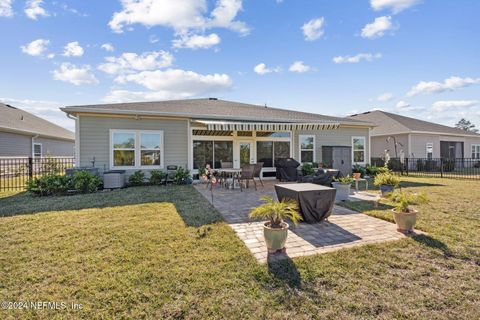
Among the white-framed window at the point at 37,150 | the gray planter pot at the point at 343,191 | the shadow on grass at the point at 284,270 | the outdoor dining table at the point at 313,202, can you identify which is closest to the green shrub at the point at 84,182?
the outdoor dining table at the point at 313,202

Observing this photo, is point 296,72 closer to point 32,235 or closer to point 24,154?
point 32,235

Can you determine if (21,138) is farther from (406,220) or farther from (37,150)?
(406,220)

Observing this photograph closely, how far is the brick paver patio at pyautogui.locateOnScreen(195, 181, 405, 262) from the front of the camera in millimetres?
4566

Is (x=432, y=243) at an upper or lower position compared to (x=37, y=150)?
lower

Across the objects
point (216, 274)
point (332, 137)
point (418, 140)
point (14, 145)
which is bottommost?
point (216, 274)

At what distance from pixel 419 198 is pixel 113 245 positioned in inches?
259

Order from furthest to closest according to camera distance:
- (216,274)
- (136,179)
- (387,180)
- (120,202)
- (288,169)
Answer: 1. (288,169)
2. (136,179)
3. (120,202)
4. (387,180)
5. (216,274)

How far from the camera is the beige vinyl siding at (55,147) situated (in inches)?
967

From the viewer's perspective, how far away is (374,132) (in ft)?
85.9

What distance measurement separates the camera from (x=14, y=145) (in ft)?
65.7

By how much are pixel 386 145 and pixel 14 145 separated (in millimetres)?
35337

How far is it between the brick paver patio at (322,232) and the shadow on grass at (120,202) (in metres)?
0.75

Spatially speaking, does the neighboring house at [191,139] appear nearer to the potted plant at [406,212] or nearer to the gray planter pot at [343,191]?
the gray planter pot at [343,191]

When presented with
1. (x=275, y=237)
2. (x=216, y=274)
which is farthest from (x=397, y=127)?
(x=216, y=274)
